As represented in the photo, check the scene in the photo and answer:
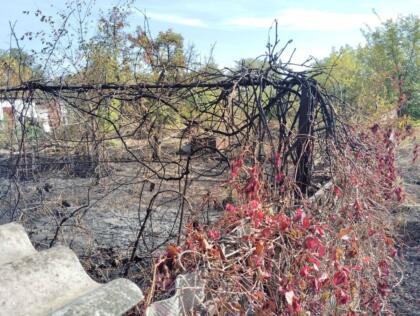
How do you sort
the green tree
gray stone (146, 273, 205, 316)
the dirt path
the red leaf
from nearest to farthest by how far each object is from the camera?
1. gray stone (146, 273, 205, 316)
2. the red leaf
3. the dirt path
4. the green tree

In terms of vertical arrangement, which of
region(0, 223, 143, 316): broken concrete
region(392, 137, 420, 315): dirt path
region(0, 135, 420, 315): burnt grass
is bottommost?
region(392, 137, 420, 315): dirt path

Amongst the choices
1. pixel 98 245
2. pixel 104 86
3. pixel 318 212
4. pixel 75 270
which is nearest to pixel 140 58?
pixel 98 245

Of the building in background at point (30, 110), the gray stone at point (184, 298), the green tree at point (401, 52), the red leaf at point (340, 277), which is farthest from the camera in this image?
the green tree at point (401, 52)

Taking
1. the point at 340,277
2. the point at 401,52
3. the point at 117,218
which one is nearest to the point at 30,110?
the point at 117,218

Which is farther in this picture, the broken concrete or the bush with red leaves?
the bush with red leaves

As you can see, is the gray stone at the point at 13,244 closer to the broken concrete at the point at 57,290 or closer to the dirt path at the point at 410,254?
the broken concrete at the point at 57,290

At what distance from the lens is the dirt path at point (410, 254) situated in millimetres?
4477

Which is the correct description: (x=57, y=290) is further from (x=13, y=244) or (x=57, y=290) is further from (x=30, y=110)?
(x=30, y=110)

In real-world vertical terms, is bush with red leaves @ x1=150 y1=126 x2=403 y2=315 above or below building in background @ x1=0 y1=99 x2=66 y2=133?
below

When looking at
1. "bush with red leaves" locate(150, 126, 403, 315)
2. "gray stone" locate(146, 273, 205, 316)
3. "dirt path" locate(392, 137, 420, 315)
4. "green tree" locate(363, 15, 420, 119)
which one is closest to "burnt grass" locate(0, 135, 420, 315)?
"dirt path" locate(392, 137, 420, 315)

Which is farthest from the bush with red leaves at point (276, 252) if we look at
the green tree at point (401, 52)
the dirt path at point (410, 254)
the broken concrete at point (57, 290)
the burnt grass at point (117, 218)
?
the green tree at point (401, 52)

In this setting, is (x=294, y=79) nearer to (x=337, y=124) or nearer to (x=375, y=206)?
(x=337, y=124)

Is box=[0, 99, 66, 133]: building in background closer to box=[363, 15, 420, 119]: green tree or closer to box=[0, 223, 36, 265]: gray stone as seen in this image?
box=[0, 223, 36, 265]: gray stone

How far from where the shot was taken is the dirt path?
4.48 meters
